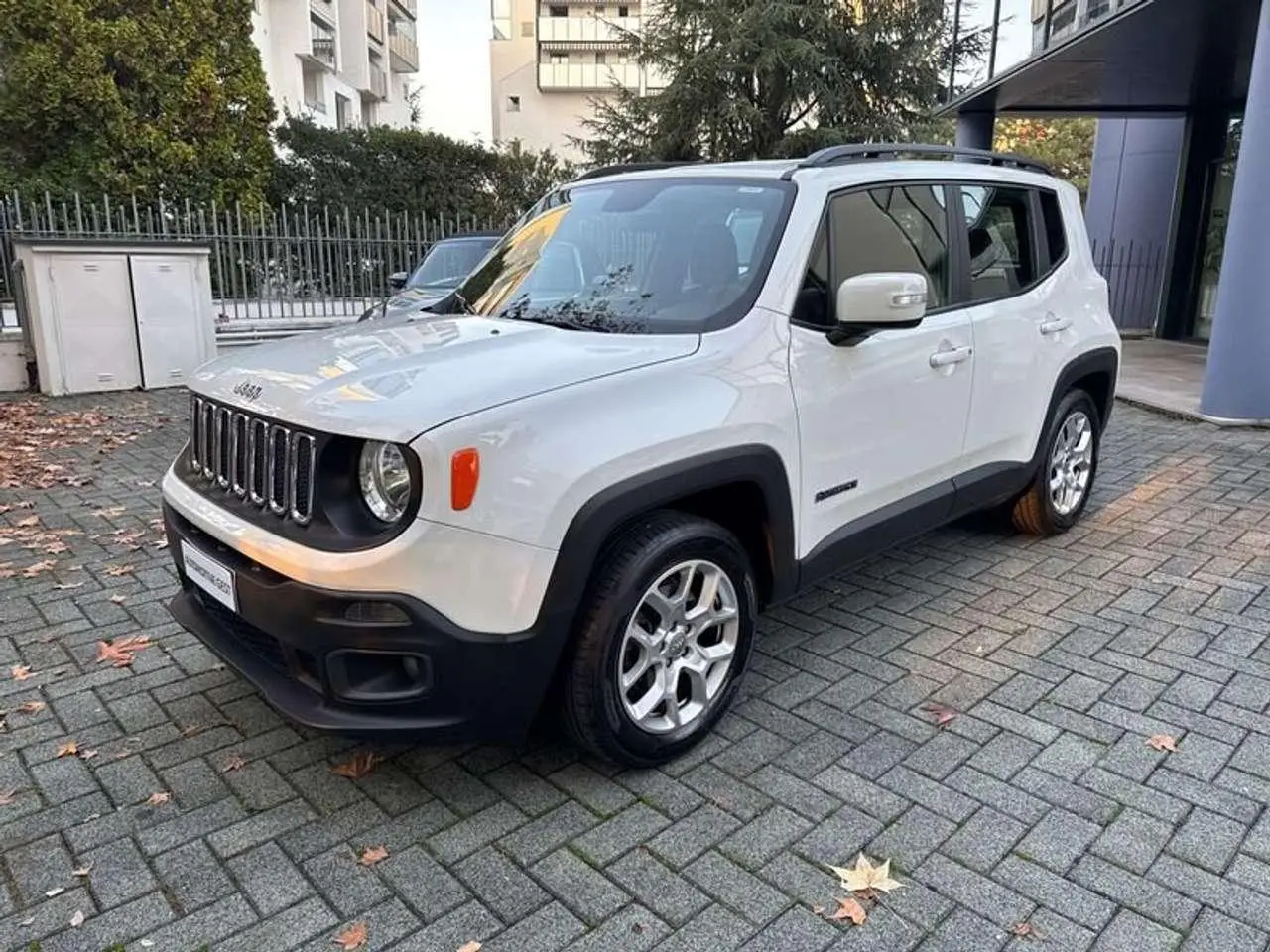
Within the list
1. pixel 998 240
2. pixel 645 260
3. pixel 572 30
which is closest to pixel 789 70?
pixel 998 240

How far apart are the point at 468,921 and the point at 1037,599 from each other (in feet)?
9.83

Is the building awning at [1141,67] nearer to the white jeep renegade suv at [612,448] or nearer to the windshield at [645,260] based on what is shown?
the white jeep renegade suv at [612,448]

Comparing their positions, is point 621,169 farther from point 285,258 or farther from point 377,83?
point 377,83

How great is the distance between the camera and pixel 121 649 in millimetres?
3662

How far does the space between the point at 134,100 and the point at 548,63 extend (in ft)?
104

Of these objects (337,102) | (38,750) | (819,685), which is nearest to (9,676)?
(38,750)

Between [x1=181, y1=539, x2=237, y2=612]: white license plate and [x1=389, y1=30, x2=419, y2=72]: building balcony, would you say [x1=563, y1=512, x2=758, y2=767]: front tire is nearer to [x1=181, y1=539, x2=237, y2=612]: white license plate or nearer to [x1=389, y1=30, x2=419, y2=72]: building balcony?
[x1=181, y1=539, x2=237, y2=612]: white license plate

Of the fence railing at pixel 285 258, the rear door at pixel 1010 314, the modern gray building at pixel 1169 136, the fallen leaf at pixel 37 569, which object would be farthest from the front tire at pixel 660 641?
the fence railing at pixel 285 258

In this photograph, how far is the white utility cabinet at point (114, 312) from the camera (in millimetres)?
8930

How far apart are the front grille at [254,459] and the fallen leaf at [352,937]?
1.01 m

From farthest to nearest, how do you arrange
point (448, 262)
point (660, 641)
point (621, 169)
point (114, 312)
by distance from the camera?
1. point (448, 262)
2. point (114, 312)
3. point (621, 169)
4. point (660, 641)

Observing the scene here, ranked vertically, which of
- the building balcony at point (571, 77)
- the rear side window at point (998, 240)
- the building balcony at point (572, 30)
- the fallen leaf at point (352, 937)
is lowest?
the fallen leaf at point (352, 937)

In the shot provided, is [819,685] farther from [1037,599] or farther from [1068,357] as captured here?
[1068,357]

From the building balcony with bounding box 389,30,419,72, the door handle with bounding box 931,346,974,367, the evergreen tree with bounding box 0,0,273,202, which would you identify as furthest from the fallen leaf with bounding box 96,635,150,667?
the building balcony with bounding box 389,30,419,72
